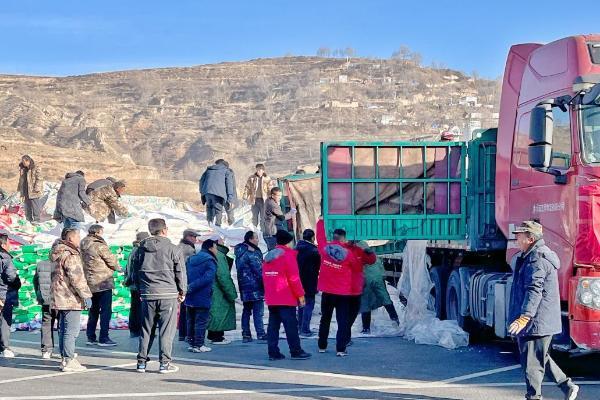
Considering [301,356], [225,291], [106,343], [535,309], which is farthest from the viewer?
[225,291]

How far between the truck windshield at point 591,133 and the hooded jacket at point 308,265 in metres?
5.85

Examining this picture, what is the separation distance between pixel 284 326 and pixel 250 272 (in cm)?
222

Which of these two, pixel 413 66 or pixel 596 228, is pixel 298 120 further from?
pixel 596 228

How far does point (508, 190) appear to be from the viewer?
41.2ft

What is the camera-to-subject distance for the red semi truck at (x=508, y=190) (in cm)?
1035

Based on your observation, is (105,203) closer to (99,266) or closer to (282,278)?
(99,266)

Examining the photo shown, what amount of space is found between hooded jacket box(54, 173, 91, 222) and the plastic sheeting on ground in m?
6.60

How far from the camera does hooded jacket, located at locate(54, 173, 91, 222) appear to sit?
66.7 ft

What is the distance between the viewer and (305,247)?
15.6 m

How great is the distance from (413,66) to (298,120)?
925 inches

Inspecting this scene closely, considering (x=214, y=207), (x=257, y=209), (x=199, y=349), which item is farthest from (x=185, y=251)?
(x=214, y=207)

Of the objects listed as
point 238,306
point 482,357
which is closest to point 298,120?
point 238,306

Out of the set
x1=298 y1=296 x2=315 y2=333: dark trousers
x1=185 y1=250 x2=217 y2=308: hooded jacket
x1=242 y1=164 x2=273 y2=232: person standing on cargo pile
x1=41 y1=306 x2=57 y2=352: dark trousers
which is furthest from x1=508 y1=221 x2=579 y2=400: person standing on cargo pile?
x1=242 y1=164 x2=273 y2=232: person standing on cargo pile

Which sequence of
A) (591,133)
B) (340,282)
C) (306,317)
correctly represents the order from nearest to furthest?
(591,133) → (340,282) → (306,317)
